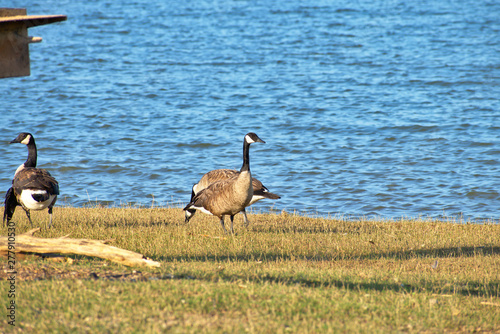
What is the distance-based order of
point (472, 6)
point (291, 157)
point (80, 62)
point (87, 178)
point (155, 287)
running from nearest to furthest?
point (155, 287)
point (87, 178)
point (291, 157)
point (80, 62)
point (472, 6)

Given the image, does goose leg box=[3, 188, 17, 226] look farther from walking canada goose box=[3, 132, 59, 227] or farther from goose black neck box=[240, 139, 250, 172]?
goose black neck box=[240, 139, 250, 172]

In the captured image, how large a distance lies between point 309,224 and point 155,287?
276 inches

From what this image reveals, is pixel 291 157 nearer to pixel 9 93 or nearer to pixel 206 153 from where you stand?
pixel 206 153

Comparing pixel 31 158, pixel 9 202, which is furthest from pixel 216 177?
pixel 9 202

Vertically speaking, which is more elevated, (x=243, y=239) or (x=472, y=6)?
(x=472, y=6)

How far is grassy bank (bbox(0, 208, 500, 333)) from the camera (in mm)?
5891

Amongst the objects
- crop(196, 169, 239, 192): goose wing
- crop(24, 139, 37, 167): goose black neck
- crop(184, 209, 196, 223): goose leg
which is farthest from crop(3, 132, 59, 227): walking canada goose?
crop(196, 169, 239, 192): goose wing

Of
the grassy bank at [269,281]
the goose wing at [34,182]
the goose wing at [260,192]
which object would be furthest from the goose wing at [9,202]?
the goose wing at [260,192]

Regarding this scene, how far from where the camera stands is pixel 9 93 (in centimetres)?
3450

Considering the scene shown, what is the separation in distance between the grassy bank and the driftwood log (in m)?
0.16

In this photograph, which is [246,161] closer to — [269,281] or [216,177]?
[216,177]

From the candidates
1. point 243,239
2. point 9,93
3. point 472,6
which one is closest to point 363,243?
point 243,239

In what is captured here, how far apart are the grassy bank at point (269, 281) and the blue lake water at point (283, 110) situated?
14.3ft

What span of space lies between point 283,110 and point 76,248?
21.7 metres
